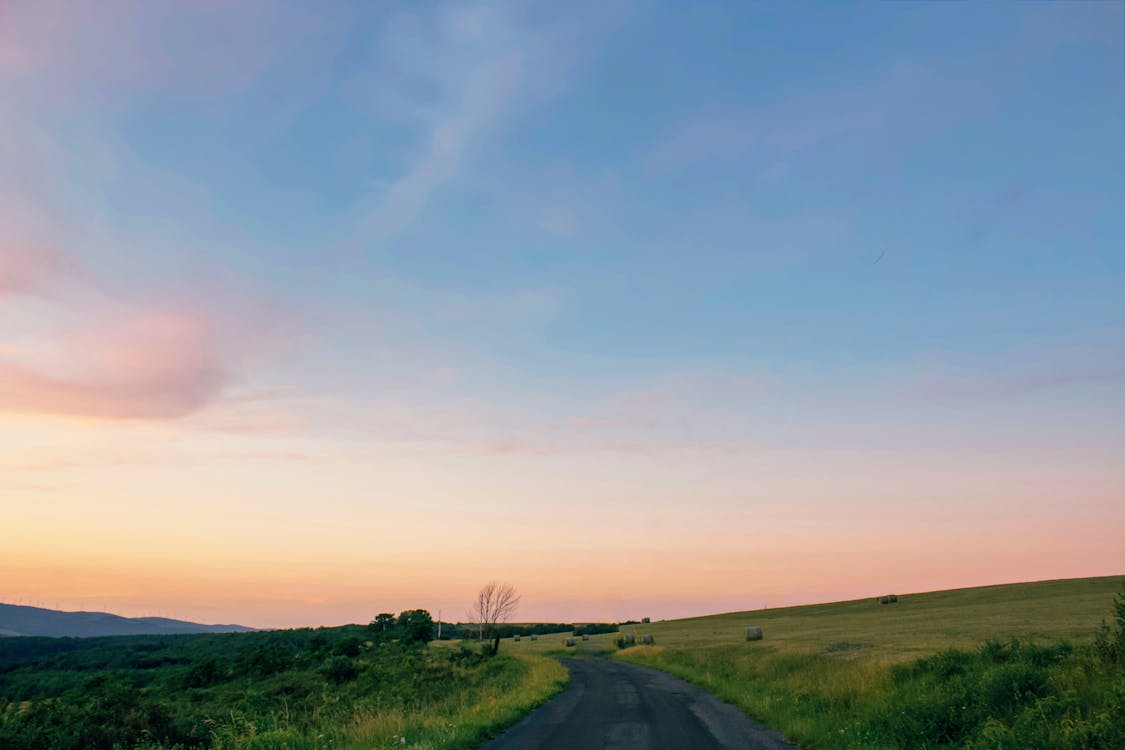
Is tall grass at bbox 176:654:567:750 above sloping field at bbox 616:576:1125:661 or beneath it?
above

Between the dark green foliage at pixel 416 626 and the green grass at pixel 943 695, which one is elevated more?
the green grass at pixel 943 695

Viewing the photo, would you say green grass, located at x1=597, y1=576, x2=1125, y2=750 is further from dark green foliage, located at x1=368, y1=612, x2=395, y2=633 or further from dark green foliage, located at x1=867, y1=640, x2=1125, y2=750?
dark green foliage, located at x1=368, y1=612, x2=395, y2=633

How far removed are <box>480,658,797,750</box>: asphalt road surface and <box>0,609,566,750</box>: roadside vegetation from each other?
0.94 m

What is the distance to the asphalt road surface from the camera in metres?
16.2

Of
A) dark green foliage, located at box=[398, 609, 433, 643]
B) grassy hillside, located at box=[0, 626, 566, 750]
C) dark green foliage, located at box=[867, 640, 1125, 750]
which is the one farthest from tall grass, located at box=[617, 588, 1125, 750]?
dark green foliage, located at box=[398, 609, 433, 643]

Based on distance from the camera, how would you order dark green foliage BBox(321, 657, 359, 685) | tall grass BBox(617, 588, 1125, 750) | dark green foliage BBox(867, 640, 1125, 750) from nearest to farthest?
dark green foliage BBox(867, 640, 1125, 750) < tall grass BBox(617, 588, 1125, 750) < dark green foliage BBox(321, 657, 359, 685)

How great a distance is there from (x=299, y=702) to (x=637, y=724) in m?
32.4

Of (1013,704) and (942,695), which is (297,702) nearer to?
(942,695)

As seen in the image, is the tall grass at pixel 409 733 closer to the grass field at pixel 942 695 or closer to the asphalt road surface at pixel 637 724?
the asphalt road surface at pixel 637 724

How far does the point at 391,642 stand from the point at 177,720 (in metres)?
59.4

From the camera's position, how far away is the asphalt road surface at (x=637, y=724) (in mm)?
16172

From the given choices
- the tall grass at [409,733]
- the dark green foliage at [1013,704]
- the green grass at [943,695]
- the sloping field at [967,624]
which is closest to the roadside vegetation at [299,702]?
the tall grass at [409,733]

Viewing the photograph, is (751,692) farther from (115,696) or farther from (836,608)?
(836,608)

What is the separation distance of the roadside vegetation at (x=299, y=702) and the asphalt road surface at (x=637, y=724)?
0.94m
